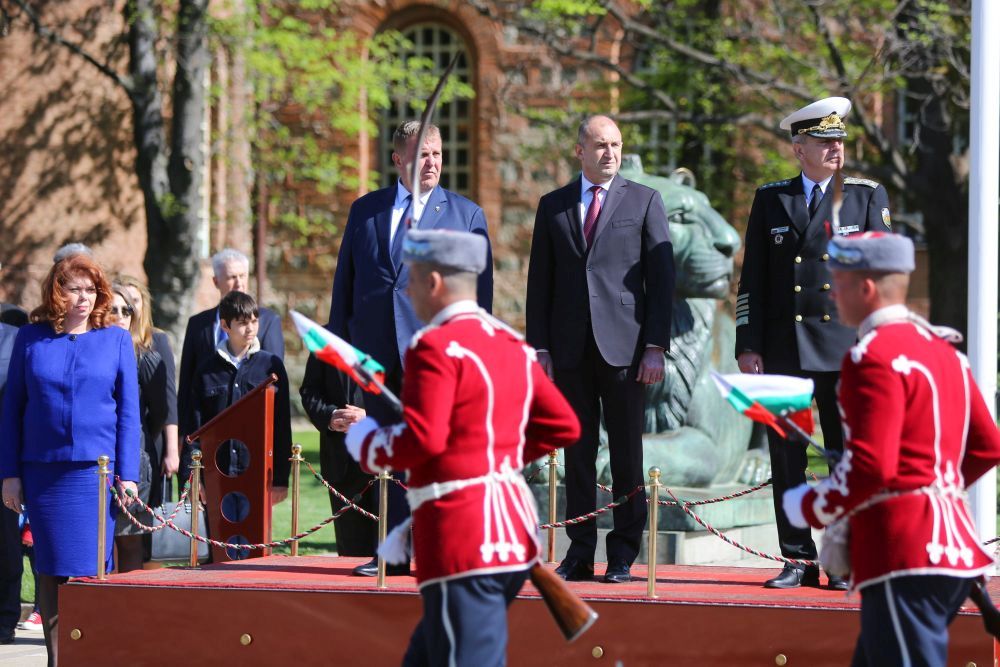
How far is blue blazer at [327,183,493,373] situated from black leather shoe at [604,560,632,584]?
1286mm

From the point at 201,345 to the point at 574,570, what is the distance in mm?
2981

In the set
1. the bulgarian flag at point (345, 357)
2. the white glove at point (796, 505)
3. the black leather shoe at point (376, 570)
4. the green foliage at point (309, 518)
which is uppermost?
the bulgarian flag at point (345, 357)

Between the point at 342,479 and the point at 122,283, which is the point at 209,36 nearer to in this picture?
the point at 122,283

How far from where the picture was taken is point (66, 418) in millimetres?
7363

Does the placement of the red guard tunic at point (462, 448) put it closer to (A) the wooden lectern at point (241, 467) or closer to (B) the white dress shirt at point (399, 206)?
(B) the white dress shirt at point (399, 206)

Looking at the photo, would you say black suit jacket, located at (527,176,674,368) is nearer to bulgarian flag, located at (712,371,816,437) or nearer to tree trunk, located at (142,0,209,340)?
bulgarian flag, located at (712,371,816,437)

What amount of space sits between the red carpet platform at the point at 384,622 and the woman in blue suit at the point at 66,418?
24 cm

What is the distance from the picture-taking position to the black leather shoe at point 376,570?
7367 mm

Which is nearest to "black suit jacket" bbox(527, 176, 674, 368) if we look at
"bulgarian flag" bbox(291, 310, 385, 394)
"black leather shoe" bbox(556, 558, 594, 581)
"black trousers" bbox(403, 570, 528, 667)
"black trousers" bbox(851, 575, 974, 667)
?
"black leather shoe" bbox(556, 558, 594, 581)

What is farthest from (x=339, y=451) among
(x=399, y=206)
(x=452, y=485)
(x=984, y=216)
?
(x=452, y=485)

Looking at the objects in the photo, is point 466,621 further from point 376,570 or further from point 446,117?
point 446,117

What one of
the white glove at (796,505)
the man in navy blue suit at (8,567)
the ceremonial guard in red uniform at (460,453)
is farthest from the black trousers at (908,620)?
the man in navy blue suit at (8,567)

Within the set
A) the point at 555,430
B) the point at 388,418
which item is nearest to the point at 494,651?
the point at 555,430

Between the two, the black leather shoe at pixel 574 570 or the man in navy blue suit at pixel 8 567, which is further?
the man in navy blue suit at pixel 8 567
